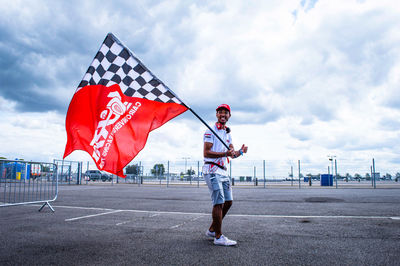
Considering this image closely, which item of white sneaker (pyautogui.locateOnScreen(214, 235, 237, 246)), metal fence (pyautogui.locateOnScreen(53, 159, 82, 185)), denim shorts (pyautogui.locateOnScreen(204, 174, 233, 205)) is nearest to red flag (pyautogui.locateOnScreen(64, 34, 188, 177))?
denim shorts (pyautogui.locateOnScreen(204, 174, 233, 205))

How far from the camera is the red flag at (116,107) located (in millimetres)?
3850

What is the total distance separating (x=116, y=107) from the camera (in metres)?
4.01

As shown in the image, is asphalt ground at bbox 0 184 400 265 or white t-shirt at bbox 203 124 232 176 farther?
white t-shirt at bbox 203 124 232 176

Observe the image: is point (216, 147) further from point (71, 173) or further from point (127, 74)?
point (71, 173)

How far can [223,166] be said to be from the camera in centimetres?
373

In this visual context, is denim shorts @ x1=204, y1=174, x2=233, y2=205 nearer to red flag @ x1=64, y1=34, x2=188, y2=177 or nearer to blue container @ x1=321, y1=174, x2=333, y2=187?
red flag @ x1=64, y1=34, x2=188, y2=177

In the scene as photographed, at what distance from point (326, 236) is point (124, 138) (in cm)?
315

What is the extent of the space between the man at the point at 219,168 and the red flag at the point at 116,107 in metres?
0.57

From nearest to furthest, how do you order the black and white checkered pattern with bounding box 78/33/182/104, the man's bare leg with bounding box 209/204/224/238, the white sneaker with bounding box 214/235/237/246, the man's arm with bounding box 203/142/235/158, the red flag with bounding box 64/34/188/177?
the white sneaker with bounding box 214/235/237/246 → the man's bare leg with bounding box 209/204/224/238 → the man's arm with bounding box 203/142/235/158 → the red flag with bounding box 64/34/188/177 → the black and white checkered pattern with bounding box 78/33/182/104

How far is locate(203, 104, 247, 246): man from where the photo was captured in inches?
140

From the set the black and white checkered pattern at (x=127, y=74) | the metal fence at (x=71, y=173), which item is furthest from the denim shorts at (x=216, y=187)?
the metal fence at (x=71, y=173)

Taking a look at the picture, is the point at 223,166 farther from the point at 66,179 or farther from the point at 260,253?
the point at 66,179

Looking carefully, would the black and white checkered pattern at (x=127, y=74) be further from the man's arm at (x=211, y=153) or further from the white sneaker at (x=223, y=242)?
the white sneaker at (x=223, y=242)

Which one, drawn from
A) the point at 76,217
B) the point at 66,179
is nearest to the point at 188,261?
the point at 76,217
